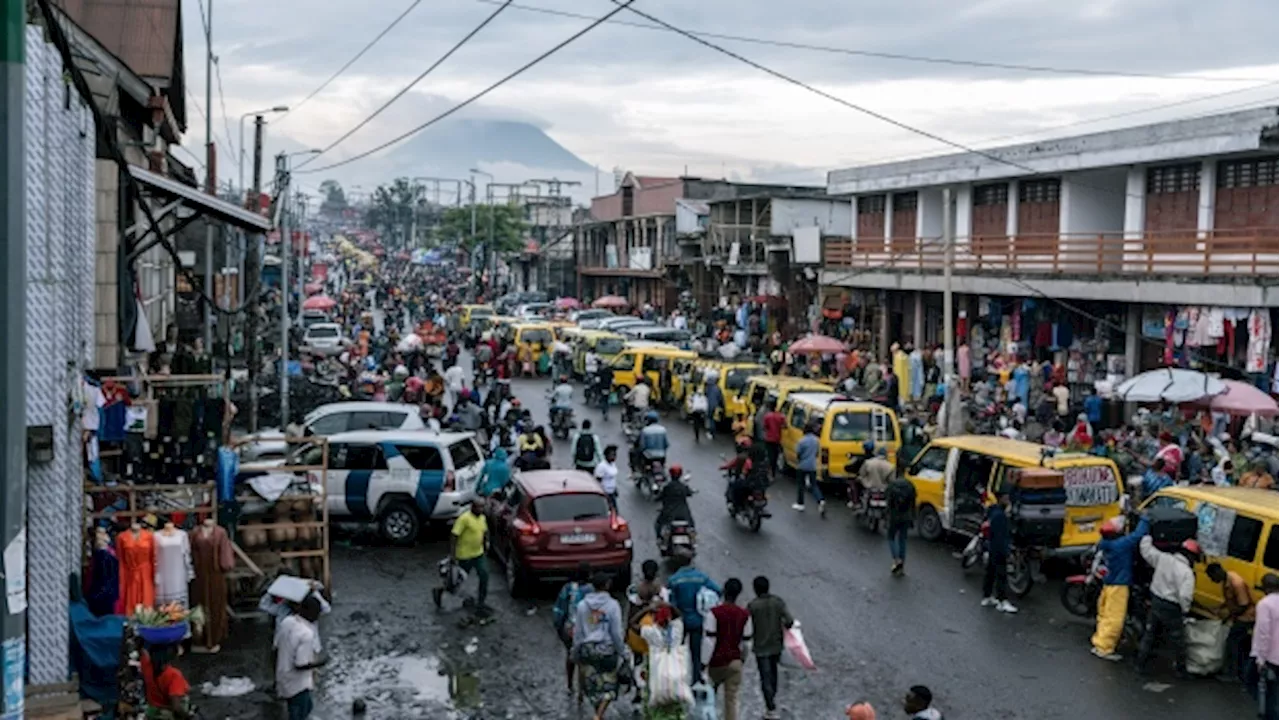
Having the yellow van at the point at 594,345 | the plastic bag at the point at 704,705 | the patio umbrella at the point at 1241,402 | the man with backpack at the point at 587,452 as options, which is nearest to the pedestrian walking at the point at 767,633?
the plastic bag at the point at 704,705

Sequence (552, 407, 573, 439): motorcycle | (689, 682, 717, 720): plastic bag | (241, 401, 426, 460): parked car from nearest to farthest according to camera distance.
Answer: (689, 682, 717, 720): plastic bag < (241, 401, 426, 460): parked car < (552, 407, 573, 439): motorcycle

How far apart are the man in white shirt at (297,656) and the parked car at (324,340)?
105 ft

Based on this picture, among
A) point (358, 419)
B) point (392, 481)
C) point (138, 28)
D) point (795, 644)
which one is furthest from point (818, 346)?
point (795, 644)

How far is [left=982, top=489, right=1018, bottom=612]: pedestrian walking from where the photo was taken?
15938 millimetres

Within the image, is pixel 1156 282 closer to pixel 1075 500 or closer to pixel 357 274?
pixel 1075 500

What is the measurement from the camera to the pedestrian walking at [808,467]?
72.1 feet

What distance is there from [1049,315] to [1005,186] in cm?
615

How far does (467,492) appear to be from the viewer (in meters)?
19.5

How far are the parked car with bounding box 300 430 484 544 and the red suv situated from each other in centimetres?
278

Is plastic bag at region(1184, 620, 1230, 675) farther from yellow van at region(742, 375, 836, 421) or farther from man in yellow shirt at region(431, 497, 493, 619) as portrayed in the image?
yellow van at region(742, 375, 836, 421)

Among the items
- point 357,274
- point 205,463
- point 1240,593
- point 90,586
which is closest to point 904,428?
point 1240,593

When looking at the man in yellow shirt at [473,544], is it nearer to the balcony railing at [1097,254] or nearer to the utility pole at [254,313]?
the utility pole at [254,313]

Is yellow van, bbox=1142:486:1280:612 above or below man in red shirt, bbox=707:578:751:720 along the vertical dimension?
above

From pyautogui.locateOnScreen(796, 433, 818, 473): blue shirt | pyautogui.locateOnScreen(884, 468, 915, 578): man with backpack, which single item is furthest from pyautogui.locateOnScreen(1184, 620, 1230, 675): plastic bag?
pyautogui.locateOnScreen(796, 433, 818, 473): blue shirt
